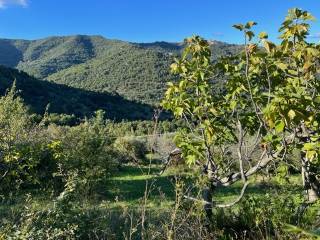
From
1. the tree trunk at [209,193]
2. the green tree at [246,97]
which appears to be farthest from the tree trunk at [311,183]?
the tree trunk at [209,193]

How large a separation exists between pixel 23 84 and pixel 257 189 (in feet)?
182

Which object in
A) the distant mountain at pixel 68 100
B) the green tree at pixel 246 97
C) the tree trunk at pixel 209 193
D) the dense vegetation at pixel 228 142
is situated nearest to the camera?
the dense vegetation at pixel 228 142

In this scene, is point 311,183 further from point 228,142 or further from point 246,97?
point 246,97

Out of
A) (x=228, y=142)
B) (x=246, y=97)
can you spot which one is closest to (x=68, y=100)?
(x=228, y=142)

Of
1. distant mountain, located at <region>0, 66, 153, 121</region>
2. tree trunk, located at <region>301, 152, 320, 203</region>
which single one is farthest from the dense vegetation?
distant mountain, located at <region>0, 66, 153, 121</region>

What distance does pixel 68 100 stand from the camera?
237 ft

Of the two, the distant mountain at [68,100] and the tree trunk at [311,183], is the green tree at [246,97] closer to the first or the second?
the tree trunk at [311,183]

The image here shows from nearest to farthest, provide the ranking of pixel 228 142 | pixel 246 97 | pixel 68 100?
pixel 246 97
pixel 228 142
pixel 68 100

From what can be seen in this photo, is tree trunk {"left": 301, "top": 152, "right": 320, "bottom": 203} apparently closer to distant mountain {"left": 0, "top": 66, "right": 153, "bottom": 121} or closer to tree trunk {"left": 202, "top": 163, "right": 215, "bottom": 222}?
tree trunk {"left": 202, "top": 163, "right": 215, "bottom": 222}

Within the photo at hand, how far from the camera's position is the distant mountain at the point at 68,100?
207 ft

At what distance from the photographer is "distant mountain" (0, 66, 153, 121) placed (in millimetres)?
63094

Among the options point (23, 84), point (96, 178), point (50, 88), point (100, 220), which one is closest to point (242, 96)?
point (100, 220)

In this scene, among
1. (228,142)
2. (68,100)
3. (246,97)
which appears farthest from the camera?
(68,100)

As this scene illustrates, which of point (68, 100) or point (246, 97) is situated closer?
point (246, 97)
